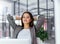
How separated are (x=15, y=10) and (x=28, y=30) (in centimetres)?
142

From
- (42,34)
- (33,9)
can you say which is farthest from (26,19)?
(33,9)

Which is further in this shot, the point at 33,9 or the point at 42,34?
the point at 33,9

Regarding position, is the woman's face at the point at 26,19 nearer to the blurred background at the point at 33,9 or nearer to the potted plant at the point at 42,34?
the potted plant at the point at 42,34

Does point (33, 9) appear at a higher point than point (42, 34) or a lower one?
higher

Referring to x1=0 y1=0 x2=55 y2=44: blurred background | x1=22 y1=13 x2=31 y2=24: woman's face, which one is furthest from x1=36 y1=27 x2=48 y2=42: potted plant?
x1=22 y1=13 x2=31 y2=24: woman's face

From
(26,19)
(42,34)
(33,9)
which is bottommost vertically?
(42,34)

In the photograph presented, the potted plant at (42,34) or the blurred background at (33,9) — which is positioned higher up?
the blurred background at (33,9)

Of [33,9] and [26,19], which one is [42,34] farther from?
[26,19]

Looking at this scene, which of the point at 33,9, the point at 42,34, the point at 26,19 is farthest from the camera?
the point at 33,9

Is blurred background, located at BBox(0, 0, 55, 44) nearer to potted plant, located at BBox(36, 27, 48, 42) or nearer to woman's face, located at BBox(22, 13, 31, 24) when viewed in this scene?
potted plant, located at BBox(36, 27, 48, 42)

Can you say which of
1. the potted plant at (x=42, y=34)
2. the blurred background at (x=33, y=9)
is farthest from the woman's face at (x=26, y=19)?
the blurred background at (x=33, y=9)

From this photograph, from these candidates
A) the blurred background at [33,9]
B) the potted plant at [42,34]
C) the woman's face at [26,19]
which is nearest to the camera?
the woman's face at [26,19]

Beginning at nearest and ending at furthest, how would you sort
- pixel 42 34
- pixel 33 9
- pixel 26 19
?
pixel 26 19 → pixel 42 34 → pixel 33 9
